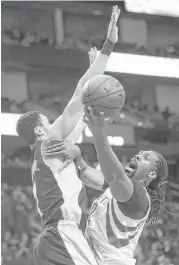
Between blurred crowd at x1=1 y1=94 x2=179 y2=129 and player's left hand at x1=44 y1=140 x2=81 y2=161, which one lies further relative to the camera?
blurred crowd at x1=1 y1=94 x2=179 y2=129

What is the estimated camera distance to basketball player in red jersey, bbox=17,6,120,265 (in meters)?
3.83

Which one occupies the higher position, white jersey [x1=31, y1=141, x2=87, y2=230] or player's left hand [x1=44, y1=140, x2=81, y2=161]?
player's left hand [x1=44, y1=140, x2=81, y2=161]

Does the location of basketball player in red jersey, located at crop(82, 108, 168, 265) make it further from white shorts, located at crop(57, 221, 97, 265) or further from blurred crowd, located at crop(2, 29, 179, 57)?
blurred crowd, located at crop(2, 29, 179, 57)

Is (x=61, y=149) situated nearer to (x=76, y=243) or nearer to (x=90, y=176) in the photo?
(x=90, y=176)

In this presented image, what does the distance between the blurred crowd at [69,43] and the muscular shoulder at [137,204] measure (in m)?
8.51

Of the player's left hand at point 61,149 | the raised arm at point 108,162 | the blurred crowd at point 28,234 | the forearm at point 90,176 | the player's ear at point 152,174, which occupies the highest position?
the raised arm at point 108,162

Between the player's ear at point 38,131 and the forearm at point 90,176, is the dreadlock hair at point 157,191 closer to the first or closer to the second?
the forearm at point 90,176

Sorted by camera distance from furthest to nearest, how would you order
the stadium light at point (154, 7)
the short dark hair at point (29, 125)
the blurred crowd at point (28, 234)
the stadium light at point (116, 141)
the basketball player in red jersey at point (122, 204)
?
the stadium light at point (116, 141) → the stadium light at point (154, 7) → the blurred crowd at point (28, 234) → the short dark hair at point (29, 125) → the basketball player in red jersey at point (122, 204)

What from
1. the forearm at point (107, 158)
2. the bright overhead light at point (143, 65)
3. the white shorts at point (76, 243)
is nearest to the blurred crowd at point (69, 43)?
the bright overhead light at point (143, 65)

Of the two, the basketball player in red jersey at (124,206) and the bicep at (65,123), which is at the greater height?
the bicep at (65,123)

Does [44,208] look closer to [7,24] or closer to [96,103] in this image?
[96,103]

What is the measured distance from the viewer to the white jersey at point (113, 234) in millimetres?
3717

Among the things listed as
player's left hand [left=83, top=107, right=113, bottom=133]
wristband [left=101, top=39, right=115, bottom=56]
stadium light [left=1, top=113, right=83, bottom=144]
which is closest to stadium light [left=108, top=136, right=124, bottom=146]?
stadium light [left=1, top=113, right=83, bottom=144]

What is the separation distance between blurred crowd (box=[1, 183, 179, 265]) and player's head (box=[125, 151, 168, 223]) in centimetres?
674
